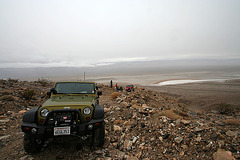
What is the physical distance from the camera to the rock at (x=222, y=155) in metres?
3.18

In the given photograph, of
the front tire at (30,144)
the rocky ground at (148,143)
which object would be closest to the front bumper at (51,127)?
the front tire at (30,144)

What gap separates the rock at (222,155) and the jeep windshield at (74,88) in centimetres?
415

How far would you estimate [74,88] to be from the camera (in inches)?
207

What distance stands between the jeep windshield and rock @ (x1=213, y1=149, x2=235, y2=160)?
4148 millimetres

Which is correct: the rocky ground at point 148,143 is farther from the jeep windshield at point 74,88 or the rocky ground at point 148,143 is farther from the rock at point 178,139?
the jeep windshield at point 74,88

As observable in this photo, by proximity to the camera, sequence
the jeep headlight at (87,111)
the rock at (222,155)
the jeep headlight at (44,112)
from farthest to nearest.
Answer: the jeep headlight at (87,111)
the jeep headlight at (44,112)
the rock at (222,155)

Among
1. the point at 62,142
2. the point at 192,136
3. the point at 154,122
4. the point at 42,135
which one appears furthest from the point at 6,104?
the point at 192,136

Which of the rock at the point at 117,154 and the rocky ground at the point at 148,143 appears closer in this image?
the rocky ground at the point at 148,143

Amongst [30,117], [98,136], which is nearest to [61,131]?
[30,117]

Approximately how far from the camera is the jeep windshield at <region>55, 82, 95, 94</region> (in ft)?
16.9

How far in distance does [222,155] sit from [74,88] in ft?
16.2

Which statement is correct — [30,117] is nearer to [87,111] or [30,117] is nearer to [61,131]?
[61,131]

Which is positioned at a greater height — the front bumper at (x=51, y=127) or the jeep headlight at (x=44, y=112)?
the jeep headlight at (x=44, y=112)

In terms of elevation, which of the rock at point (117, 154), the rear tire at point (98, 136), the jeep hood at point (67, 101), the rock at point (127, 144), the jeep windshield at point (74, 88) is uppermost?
the jeep windshield at point (74, 88)
